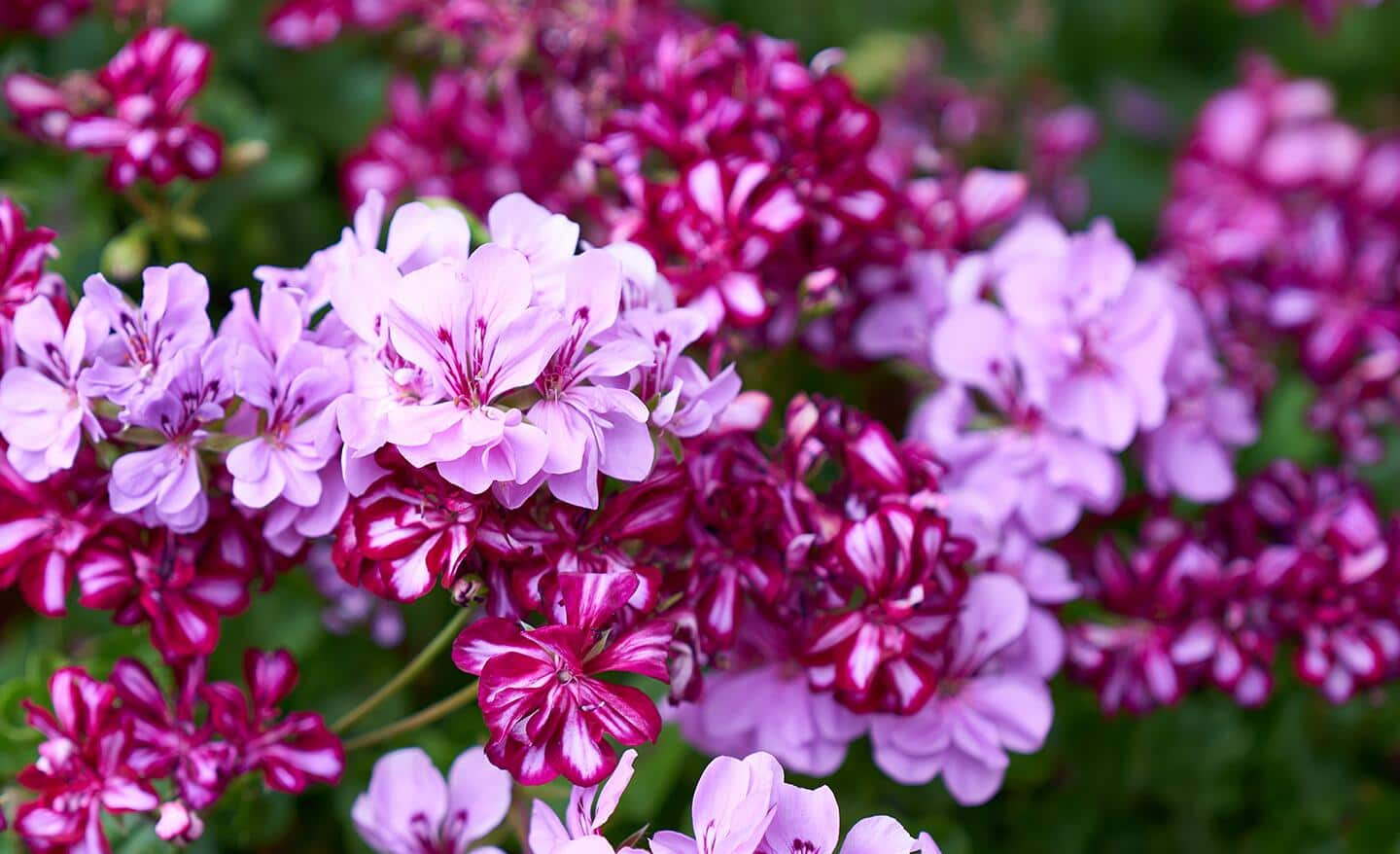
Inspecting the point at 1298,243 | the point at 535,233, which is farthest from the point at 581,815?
the point at 1298,243

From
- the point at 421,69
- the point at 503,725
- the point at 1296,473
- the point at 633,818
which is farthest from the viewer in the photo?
the point at 421,69

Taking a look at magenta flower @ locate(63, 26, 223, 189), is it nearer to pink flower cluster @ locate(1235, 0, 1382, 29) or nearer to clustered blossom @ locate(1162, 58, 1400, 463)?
clustered blossom @ locate(1162, 58, 1400, 463)

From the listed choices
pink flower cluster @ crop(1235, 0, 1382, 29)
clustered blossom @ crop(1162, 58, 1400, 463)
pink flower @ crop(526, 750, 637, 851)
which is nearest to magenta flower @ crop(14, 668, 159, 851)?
pink flower @ crop(526, 750, 637, 851)

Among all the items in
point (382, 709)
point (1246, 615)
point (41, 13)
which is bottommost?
point (382, 709)

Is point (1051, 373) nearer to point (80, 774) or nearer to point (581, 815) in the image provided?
point (581, 815)

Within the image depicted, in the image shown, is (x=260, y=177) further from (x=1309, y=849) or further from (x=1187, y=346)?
(x=1309, y=849)

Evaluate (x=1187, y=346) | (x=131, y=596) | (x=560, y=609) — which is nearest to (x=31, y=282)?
(x=131, y=596)
